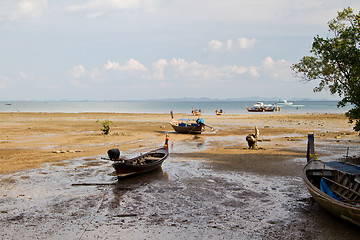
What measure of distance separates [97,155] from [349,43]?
1485cm

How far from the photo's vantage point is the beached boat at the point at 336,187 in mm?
8305

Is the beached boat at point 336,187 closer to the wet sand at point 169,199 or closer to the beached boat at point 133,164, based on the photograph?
the wet sand at point 169,199

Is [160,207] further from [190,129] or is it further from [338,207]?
[190,129]

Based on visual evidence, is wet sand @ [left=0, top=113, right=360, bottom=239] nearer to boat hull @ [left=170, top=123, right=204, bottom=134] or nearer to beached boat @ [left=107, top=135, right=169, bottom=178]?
beached boat @ [left=107, top=135, right=169, bottom=178]

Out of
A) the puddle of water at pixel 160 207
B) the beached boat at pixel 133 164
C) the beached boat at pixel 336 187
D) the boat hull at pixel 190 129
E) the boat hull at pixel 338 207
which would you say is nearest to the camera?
the boat hull at pixel 338 207

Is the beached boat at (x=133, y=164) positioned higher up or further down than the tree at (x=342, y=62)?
further down

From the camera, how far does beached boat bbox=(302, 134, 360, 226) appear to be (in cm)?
830

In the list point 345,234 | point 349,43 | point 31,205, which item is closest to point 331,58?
point 349,43

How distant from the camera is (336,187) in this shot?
417 inches

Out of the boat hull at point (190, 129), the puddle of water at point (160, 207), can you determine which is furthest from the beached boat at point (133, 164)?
the boat hull at point (190, 129)

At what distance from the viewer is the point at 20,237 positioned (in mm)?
8266

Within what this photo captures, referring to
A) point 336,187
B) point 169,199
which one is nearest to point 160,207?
point 169,199

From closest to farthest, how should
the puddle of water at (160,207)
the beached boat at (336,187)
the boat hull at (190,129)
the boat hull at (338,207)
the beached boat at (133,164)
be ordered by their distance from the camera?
the boat hull at (338,207)
the beached boat at (336,187)
the puddle of water at (160,207)
the beached boat at (133,164)
the boat hull at (190,129)

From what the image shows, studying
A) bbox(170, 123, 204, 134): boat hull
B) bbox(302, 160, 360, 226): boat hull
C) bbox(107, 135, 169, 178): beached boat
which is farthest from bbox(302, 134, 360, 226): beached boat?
bbox(170, 123, 204, 134): boat hull
